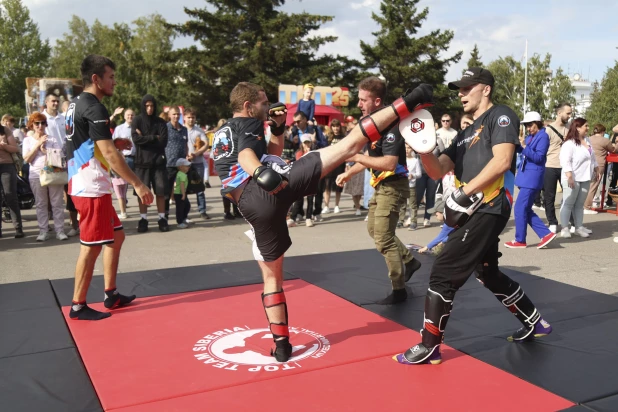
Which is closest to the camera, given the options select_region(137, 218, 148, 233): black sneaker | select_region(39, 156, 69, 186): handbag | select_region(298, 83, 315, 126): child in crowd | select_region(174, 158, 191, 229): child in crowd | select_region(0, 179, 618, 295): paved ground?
select_region(0, 179, 618, 295): paved ground

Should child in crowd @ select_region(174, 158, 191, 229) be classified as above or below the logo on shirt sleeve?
below

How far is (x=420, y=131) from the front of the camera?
317cm

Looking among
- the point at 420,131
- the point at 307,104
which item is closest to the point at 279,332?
the point at 420,131

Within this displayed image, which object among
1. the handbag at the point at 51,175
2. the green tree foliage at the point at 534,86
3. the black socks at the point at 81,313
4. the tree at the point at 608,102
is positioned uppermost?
the green tree foliage at the point at 534,86

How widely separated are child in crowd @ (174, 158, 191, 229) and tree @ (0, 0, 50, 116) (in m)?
40.2

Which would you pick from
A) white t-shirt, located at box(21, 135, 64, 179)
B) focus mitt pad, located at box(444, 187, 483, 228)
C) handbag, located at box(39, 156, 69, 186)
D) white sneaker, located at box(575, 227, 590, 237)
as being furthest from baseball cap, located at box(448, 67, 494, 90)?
white t-shirt, located at box(21, 135, 64, 179)

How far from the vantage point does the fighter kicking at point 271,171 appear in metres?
3.12

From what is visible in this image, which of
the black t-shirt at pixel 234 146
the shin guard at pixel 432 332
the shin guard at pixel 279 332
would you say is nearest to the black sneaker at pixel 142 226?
the black t-shirt at pixel 234 146

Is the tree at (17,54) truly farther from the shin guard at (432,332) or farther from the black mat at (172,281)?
the shin guard at (432,332)

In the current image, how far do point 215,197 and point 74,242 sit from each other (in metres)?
6.16

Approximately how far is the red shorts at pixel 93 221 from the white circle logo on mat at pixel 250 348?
3.92 feet

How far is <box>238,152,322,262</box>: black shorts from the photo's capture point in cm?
319

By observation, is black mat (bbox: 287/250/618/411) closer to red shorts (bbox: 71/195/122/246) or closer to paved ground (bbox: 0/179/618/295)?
paved ground (bbox: 0/179/618/295)

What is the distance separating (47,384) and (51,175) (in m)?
5.70
